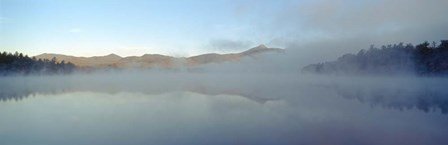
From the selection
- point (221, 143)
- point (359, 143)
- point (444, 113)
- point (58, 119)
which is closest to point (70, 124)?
point (58, 119)

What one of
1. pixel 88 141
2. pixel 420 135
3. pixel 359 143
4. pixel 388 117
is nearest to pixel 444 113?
pixel 388 117

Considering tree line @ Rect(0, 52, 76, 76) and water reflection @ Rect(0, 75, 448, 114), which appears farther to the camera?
tree line @ Rect(0, 52, 76, 76)

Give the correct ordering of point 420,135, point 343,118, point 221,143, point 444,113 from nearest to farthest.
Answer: point 221,143
point 420,135
point 343,118
point 444,113

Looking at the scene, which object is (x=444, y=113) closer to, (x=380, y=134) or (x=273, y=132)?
(x=380, y=134)

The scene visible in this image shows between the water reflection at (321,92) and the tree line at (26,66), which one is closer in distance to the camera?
the water reflection at (321,92)

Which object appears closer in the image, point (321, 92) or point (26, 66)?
point (321, 92)

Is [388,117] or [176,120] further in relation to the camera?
[388,117]

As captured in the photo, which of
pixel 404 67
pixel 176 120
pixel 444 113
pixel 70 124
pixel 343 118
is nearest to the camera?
pixel 70 124
